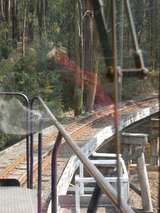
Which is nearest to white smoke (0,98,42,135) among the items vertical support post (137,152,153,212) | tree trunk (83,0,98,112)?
tree trunk (83,0,98,112)

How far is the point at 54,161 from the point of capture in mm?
2311

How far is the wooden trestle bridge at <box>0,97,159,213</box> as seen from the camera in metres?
1.75

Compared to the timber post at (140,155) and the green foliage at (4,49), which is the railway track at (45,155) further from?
the green foliage at (4,49)

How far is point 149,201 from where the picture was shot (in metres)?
11.0

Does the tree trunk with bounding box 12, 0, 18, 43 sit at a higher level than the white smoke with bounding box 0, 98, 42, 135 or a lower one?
higher

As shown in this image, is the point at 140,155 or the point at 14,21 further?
the point at 14,21

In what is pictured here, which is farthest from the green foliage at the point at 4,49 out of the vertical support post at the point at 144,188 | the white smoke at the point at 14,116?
the white smoke at the point at 14,116

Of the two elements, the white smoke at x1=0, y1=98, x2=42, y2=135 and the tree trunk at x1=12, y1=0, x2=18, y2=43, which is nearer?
the white smoke at x1=0, y1=98, x2=42, y2=135

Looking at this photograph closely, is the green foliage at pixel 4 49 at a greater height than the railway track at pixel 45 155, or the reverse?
the green foliage at pixel 4 49

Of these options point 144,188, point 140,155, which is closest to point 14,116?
point 144,188

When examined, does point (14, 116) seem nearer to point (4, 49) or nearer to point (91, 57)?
point (91, 57)

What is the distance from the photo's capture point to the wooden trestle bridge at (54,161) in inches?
69.0

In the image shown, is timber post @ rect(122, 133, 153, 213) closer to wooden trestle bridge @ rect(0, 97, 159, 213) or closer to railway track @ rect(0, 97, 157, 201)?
wooden trestle bridge @ rect(0, 97, 159, 213)

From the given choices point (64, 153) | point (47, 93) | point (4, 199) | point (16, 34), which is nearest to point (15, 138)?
point (47, 93)
